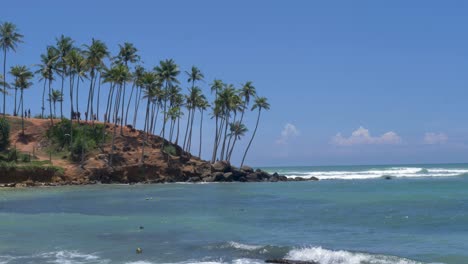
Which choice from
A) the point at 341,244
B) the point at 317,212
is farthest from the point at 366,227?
the point at 317,212

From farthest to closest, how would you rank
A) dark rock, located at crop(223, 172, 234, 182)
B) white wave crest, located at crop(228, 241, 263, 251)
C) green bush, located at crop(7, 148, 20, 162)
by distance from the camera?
dark rock, located at crop(223, 172, 234, 182) < green bush, located at crop(7, 148, 20, 162) < white wave crest, located at crop(228, 241, 263, 251)

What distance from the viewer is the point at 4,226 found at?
91.0 feet

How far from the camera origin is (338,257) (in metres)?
18.7

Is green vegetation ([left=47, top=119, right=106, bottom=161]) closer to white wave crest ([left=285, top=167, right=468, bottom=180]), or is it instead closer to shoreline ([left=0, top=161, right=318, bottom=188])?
shoreline ([left=0, top=161, right=318, bottom=188])

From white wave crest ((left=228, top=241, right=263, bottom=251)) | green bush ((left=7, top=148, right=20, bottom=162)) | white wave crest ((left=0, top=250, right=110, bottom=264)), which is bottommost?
white wave crest ((left=0, top=250, right=110, bottom=264))

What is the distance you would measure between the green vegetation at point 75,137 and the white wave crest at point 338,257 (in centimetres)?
5501

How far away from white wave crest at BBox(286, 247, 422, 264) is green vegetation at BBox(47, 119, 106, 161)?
180ft

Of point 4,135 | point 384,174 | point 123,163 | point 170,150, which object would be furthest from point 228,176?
point 384,174

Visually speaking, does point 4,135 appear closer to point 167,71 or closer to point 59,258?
point 167,71

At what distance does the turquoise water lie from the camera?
19.5 meters

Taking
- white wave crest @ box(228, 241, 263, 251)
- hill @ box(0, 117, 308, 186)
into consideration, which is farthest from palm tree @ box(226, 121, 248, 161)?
white wave crest @ box(228, 241, 263, 251)

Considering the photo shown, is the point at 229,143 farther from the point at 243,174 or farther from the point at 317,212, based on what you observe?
the point at 317,212

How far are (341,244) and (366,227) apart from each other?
5423 mm

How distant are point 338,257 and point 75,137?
6165 centimetres
